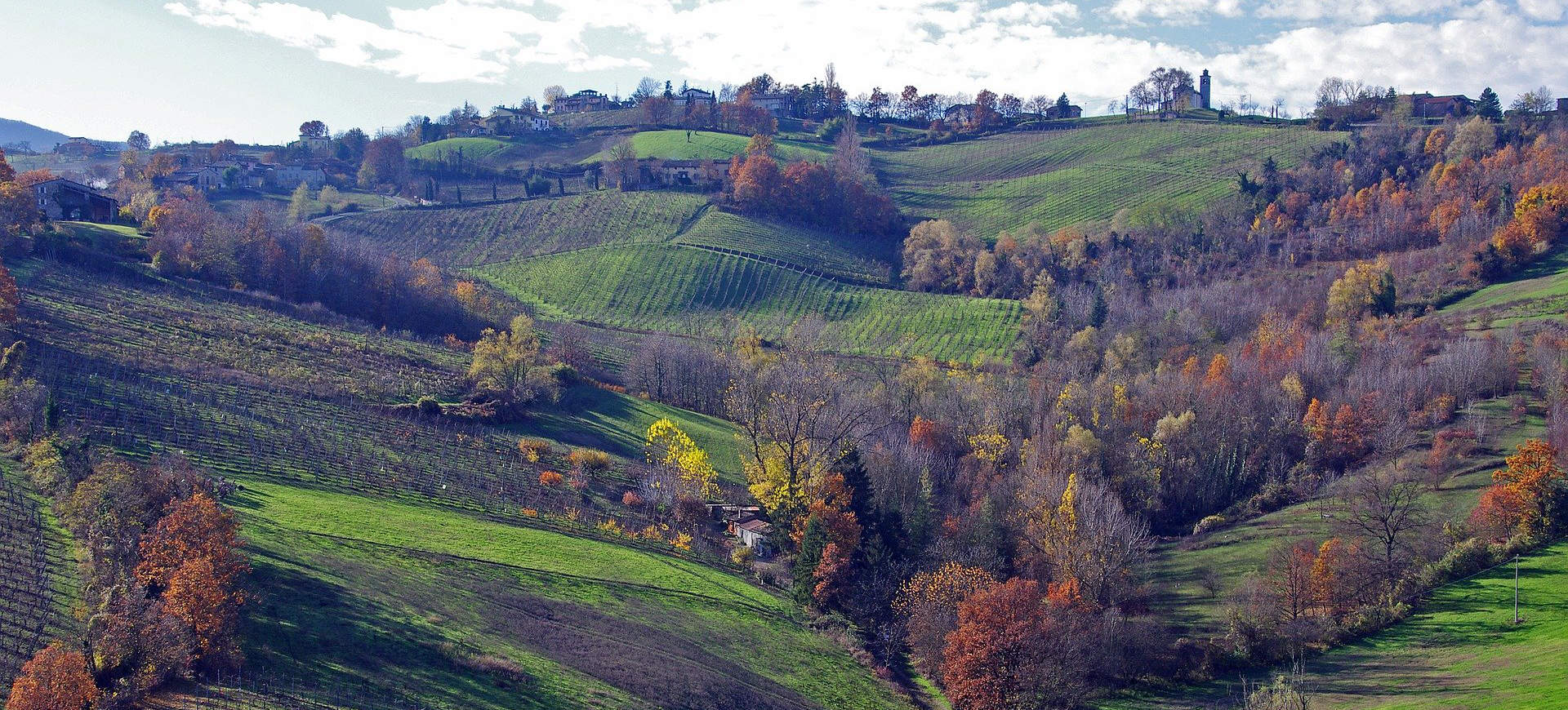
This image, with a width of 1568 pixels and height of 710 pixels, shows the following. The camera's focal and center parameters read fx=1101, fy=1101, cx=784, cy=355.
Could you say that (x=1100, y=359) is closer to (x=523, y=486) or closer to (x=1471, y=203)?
(x=1471, y=203)

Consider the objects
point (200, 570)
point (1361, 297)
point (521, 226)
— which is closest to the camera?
point (200, 570)

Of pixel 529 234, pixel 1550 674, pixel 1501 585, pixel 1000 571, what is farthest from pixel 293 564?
pixel 529 234

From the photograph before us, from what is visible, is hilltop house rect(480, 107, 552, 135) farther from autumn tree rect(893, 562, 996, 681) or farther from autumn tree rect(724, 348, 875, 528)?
autumn tree rect(893, 562, 996, 681)

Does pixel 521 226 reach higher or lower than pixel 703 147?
lower

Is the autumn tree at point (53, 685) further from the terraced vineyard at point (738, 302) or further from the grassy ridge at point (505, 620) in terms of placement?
the terraced vineyard at point (738, 302)

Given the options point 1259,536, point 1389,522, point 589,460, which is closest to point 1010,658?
point 1259,536

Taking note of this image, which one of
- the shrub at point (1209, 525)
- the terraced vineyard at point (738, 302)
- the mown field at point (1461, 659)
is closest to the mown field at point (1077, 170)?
the terraced vineyard at point (738, 302)

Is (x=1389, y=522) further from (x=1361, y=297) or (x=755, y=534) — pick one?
(x=1361, y=297)
